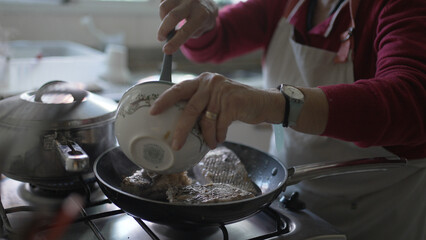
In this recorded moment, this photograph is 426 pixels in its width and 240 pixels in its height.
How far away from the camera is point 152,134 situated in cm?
61

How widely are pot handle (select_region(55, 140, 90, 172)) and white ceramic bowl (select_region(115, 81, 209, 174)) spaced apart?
0.07m

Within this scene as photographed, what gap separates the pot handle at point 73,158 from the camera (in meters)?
0.57

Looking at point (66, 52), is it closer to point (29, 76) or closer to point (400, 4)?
point (29, 76)

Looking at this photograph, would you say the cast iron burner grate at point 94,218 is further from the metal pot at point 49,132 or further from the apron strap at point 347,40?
the apron strap at point 347,40

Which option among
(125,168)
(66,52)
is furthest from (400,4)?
(66,52)

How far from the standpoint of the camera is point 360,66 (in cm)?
90

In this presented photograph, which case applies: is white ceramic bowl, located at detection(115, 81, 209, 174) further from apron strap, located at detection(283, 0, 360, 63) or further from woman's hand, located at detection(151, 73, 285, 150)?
apron strap, located at detection(283, 0, 360, 63)

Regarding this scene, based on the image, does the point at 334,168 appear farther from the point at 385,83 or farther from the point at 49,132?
the point at 49,132

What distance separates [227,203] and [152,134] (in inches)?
5.8

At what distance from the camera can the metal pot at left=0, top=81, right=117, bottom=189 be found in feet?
2.24

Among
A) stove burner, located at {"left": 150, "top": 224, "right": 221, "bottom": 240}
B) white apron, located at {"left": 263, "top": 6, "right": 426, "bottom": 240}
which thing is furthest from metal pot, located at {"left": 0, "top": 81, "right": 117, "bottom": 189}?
white apron, located at {"left": 263, "top": 6, "right": 426, "bottom": 240}

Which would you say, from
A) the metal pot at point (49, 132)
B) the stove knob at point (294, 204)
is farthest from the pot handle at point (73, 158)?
the stove knob at point (294, 204)

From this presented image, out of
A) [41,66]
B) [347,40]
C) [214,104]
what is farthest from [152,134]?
[41,66]

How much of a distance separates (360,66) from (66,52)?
54.1 inches
